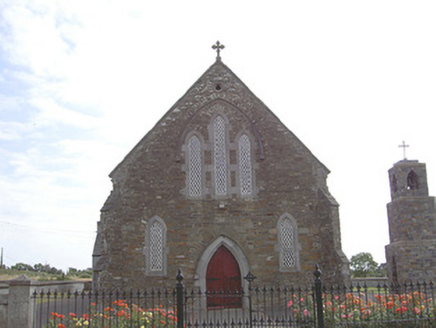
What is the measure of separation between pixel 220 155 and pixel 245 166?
42.7 inches

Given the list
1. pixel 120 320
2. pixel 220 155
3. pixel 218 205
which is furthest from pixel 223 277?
pixel 120 320

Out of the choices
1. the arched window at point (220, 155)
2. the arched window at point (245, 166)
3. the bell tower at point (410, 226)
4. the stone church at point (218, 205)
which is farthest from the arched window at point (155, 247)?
the bell tower at point (410, 226)

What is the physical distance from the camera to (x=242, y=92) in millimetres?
18625

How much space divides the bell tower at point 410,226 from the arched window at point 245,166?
27.9ft

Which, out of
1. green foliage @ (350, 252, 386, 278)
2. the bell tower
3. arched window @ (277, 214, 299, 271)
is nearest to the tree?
green foliage @ (350, 252, 386, 278)

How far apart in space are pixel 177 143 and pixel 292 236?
573cm

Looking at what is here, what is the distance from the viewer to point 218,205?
17438 millimetres

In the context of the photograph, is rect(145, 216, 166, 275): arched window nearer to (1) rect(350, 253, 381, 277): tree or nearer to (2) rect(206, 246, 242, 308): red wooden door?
(2) rect(206, 246, 242, 308): red wooden door

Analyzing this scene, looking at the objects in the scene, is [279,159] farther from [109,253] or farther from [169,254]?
[109,253]

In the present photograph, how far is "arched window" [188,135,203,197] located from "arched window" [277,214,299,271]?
3.41 meters

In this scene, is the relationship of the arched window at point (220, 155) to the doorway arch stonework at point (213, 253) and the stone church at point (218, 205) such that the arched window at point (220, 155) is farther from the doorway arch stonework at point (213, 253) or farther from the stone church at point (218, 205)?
the doorway arch stonework at point (213, 253)

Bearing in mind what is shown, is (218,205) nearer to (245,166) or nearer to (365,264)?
(245,166)

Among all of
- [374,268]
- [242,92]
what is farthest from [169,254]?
[374,268]

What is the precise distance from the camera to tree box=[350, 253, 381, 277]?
120ft
